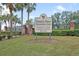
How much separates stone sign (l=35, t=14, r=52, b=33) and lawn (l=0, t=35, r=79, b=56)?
12cm

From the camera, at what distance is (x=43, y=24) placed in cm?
508

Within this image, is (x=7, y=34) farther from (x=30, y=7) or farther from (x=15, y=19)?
(x=30, y=7)

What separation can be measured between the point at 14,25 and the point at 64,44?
0.83m

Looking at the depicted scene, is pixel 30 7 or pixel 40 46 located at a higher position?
pixel 30 7

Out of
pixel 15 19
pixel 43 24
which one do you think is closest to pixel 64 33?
pixel 43 24

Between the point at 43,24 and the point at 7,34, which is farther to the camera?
the point at 7,34

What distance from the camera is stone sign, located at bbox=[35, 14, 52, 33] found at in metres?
5.09

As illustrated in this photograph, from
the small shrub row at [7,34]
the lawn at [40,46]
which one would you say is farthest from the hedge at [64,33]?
the small shrub row at [7,34]

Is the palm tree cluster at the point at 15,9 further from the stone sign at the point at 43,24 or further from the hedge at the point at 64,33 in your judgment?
the hedge at the point at 64,33

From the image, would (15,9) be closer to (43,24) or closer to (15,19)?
(15,19)

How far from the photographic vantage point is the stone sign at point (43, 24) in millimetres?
5086

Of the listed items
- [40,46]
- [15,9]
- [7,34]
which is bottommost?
[40,46]

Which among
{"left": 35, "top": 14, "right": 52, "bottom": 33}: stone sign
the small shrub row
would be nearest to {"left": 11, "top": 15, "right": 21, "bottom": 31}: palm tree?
the small shrub row

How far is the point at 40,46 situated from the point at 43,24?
1.12 ft
